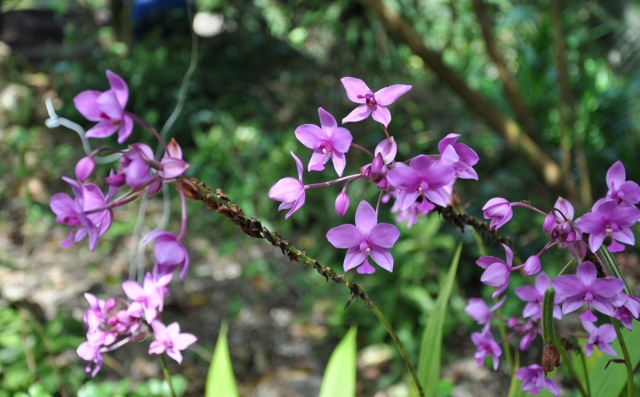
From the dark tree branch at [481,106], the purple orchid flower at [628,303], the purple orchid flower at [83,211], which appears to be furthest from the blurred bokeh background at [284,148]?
the purple orchid flower at [83,211]

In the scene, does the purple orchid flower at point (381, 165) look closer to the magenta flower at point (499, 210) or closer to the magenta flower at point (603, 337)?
the magenta flower at point (499, 210)

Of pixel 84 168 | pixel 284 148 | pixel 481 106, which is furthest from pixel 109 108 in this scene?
pixel 284 148

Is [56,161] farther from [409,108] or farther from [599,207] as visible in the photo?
[599,207]

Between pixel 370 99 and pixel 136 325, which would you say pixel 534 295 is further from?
pixel 136 325

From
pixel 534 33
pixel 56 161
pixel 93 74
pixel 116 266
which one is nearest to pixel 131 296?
pixel 116 266

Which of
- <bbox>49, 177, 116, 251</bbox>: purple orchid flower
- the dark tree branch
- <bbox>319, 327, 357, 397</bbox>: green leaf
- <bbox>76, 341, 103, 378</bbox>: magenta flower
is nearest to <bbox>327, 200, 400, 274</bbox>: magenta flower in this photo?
<bbox>49, 177, 116, 251</bbox>: purple orchid flower

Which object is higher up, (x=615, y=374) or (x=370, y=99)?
(x=370, y=99)

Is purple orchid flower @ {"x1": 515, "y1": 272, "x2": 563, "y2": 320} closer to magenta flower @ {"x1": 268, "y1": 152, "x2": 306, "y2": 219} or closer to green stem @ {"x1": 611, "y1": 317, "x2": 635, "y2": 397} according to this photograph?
green stem @ {"x1": 611, "y1": 317, "x2": 635, "y2": 397}
